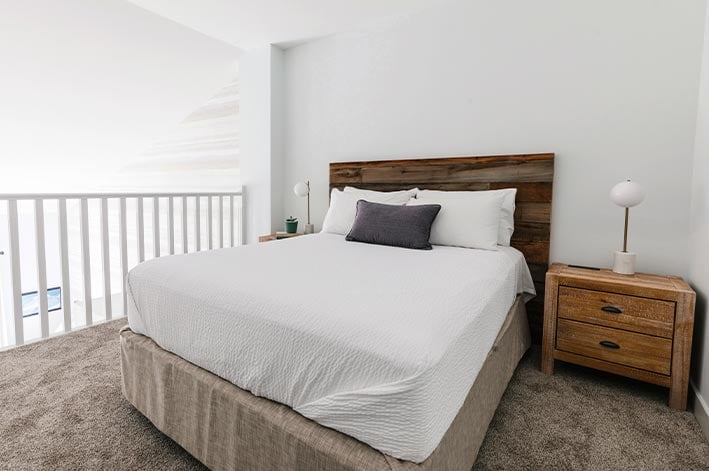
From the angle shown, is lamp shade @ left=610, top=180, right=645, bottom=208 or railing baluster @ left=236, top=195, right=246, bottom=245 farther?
railing baluster @ left=236, top=195, right=246, bottom=245

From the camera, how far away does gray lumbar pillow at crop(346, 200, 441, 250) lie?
7.39ft

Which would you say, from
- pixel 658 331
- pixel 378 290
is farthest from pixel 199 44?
pixel 658 331

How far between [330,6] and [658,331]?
2954 mm

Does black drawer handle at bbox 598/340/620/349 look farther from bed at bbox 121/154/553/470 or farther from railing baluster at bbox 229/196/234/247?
railing baluster at bbox 229/196/234/247

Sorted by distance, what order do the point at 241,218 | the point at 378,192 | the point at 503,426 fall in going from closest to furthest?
the point at 503,426 → the point at 378,192 → the point at 241,218

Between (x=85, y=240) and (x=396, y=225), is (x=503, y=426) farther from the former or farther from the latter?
(x=85, y=240)

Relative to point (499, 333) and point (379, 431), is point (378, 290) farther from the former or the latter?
point (499, 333)

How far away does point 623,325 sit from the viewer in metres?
1.86

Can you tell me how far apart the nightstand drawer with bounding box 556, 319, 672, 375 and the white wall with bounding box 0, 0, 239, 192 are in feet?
12.3

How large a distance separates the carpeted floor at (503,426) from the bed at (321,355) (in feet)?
0.44

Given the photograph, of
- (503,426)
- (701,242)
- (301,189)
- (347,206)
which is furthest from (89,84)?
(701,242)

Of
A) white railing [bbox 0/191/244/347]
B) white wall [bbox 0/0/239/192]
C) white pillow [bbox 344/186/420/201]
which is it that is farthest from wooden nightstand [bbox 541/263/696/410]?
white wall [bbox 0/0/239/192]

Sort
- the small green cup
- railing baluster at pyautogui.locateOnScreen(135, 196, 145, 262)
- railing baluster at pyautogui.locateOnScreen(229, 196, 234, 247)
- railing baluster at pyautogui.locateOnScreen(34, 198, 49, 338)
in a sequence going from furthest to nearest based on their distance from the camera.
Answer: railing baluster at pyautogui.locateOnScreen(229, 196, 234, 247) < the small green cup < railing baluster at pyautogui.locateOnScreen(135, 196, 145, 262) < railing baluster at pyautogui.locateOnScreen(34, 198, 49, 338)

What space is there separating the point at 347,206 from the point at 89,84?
270cm
